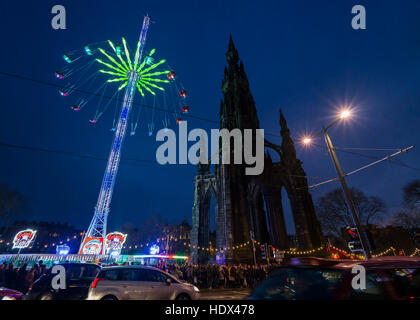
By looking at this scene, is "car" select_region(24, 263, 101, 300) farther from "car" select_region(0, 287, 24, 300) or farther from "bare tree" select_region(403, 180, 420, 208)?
"bare tree" select_region(403, 180, 420, 208)

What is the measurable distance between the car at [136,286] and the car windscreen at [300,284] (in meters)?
5.08

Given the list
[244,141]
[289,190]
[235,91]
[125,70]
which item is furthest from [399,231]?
[125,70]

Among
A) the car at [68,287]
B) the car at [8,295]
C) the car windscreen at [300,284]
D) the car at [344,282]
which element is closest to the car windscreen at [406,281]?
the car at [344,282]

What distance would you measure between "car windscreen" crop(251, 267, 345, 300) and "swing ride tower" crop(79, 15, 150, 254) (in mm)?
26198

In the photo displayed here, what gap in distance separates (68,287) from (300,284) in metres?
8.57

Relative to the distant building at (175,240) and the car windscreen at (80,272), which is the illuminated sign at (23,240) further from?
the distant building at (175,240)

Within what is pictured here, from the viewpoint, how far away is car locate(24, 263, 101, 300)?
7.09m

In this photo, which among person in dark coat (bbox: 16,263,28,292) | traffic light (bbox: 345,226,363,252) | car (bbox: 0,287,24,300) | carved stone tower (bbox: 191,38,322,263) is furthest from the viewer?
carved stone tower (bbox: 191,38,322,263)

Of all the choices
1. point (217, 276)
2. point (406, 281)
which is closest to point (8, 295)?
point (406, 281)

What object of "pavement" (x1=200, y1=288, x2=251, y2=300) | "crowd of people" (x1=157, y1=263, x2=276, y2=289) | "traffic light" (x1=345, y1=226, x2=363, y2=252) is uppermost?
"traffic light" (x1=345, y1=226, x2=363, y2=252)

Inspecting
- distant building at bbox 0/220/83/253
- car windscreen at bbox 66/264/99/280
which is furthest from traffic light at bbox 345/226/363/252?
distant building at bbox 0/220/83/253

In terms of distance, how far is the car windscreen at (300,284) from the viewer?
2951 mm
